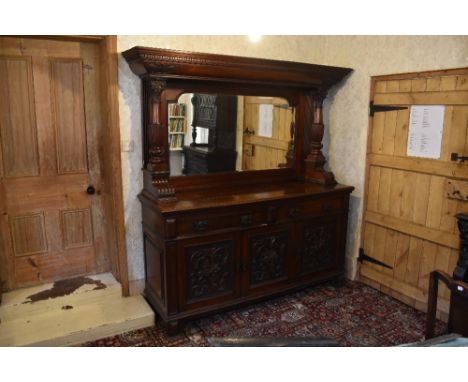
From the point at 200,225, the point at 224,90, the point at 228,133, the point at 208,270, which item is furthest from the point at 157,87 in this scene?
the point at 208,270

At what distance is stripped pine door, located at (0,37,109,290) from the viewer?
2650 mm

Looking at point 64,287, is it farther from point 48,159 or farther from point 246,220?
point 246,220

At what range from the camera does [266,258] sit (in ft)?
9.45

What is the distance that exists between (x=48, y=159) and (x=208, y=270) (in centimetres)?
141

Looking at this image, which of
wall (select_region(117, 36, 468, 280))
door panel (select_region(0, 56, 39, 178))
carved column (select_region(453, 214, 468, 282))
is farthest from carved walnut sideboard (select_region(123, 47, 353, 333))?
carved column (select_region(453, 214, 468, 282))

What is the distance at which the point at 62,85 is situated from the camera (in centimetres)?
277

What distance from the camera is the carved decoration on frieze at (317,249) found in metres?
3.08

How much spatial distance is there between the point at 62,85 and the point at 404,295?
9.94ft

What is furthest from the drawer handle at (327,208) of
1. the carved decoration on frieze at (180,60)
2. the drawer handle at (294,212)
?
the carved decoration on frieze at (180,60)

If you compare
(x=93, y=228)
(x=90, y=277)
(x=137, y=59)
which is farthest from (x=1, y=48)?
(x=90, y=277)

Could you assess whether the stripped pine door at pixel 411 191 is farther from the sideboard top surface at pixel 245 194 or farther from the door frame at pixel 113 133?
the door frame at pixel 113 133

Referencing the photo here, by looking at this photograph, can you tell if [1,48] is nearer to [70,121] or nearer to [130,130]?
[70,121]

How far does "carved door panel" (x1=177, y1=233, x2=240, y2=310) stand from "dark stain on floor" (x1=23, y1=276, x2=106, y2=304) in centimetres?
80

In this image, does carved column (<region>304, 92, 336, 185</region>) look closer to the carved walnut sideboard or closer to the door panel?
the carved walnut sideboard
